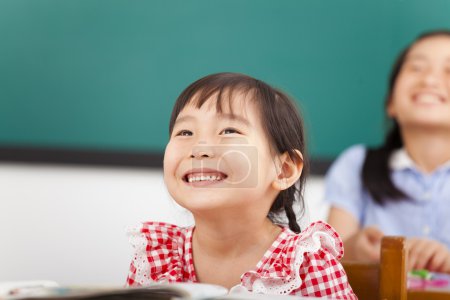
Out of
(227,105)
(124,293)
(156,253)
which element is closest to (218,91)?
(227,105)

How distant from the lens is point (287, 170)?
3.04 feet

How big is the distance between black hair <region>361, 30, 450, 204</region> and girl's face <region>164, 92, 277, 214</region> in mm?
822

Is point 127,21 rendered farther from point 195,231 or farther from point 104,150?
point 195,231

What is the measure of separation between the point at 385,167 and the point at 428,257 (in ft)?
1.48

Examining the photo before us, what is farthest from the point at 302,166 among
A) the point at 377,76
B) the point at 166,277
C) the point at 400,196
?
the point at 377,76

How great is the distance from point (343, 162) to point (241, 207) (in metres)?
0.92

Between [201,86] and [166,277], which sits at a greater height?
[201,86]

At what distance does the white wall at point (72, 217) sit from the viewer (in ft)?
7.11

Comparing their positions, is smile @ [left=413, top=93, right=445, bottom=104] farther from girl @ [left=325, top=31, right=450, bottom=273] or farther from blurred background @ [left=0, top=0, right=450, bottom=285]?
blurred background @ [left=0, top=0, right=450, bottom=285]

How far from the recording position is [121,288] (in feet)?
2.01

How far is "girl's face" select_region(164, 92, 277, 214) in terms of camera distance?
2.74 feet

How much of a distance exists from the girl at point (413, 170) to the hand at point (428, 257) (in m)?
0.28

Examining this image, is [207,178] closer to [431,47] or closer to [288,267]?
[288,267]

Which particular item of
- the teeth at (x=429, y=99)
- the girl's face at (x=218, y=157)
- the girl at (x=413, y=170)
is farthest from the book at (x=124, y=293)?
the teeth at (x=429, y=99)
